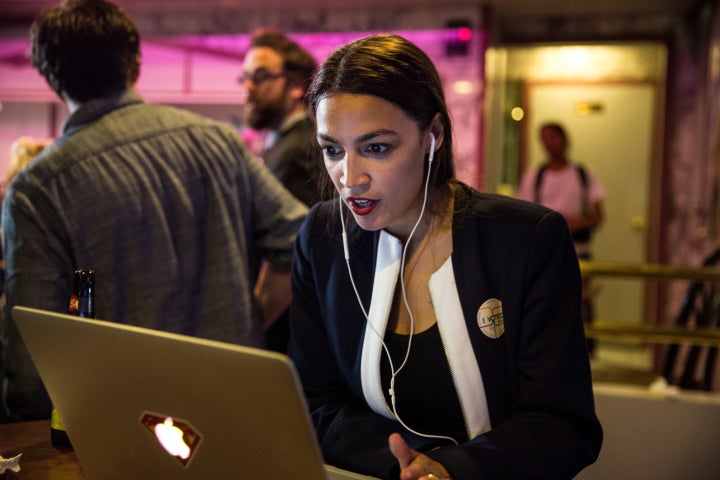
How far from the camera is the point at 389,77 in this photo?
1232mm

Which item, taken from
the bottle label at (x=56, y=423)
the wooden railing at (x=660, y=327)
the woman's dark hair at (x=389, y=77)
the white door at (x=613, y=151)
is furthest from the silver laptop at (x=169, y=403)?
the white door at (x=613, y=151)

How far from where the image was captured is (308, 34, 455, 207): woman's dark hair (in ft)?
4.03

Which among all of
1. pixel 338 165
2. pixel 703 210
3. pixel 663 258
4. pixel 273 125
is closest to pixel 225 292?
pixel 338 165

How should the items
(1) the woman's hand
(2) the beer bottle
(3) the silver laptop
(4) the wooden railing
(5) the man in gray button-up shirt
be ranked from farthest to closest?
(4) the wooden railing
(5) the man in gray button-up shirt
(2) the beer bottle
(1) the woman's hand
(3) the silver laptop

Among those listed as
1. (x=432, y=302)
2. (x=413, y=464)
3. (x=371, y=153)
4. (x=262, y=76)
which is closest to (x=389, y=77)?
(x=371, y=153)

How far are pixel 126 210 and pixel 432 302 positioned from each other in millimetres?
829

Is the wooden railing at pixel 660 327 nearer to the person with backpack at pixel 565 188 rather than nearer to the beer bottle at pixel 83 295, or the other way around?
the beer bottle at pixel 83 295

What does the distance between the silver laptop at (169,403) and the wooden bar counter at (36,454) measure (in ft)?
0.63

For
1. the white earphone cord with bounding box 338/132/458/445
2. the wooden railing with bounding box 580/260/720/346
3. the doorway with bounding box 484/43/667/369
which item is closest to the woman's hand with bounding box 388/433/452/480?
the white earphone cord with bounding box 338/132/458/445

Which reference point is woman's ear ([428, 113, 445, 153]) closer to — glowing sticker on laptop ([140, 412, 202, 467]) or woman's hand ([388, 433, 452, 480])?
woman's hand ([388, 433, 452, 480])

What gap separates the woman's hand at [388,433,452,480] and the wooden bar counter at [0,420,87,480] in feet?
1.54

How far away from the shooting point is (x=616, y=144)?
650cm

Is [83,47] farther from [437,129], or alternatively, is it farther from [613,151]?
[613,151]

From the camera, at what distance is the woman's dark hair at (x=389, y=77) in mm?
1229
